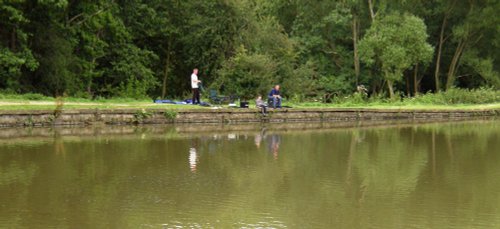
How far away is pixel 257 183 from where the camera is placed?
513 inches

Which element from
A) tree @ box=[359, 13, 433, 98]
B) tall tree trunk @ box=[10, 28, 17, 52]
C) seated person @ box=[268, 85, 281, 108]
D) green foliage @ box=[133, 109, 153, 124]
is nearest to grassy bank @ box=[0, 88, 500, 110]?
green foliage @ box=[133, 109, 153, 124]

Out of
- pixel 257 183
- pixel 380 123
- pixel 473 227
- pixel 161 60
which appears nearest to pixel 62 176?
pixel 257 183

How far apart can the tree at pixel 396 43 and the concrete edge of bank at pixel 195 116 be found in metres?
8.36

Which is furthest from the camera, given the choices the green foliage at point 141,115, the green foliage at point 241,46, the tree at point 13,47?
the green foliage at point 241,46

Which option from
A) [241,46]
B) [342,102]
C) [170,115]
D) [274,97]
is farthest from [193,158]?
[342,102]

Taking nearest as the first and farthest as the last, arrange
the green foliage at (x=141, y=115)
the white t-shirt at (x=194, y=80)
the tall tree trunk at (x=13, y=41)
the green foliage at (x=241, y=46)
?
1. the green foliage at (x=141, y=115)
2. the white t-shirt at (x=194, y=80)
3. the tall tree trunk at (x=13, y=41)
4. the green foliage at (x=241, y=46)

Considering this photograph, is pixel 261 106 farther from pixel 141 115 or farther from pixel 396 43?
pixel 396 43

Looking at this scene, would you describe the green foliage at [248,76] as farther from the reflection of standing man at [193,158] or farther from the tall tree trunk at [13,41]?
the reflection of standing man at [193,158]

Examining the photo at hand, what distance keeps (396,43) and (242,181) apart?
33409 millimetres

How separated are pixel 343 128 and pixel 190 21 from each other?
17.6 m

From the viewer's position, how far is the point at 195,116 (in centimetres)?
2780

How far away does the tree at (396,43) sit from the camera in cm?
4394

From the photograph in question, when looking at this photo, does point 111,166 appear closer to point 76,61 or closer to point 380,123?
point 380,123

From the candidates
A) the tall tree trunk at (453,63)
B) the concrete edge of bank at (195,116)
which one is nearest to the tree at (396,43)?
the tall tree trunk at (453,63)
